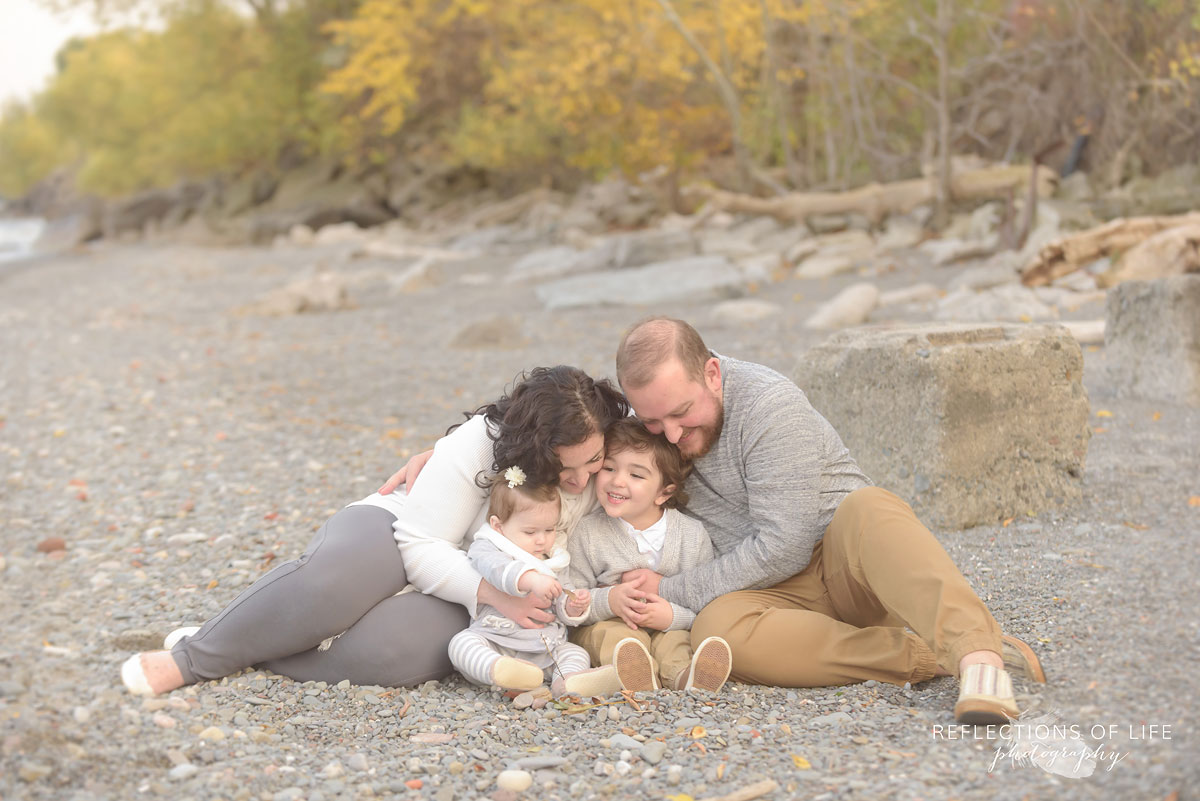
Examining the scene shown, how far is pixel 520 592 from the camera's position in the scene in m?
3.53

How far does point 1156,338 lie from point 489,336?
592 centimetres

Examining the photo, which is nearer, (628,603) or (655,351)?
(655,351)

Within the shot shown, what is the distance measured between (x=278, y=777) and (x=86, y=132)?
46.3 meters

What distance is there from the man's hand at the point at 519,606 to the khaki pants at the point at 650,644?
7.4 inches

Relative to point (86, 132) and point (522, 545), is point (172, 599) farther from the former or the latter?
point (86, 132)

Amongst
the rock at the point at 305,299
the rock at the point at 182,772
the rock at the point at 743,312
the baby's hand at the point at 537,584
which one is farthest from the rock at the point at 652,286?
the rock at the point at 182,772

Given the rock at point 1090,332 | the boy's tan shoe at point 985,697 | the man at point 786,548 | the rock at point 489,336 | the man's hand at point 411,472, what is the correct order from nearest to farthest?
the boy's tan shoe at point 985,697, the man at point 786,548, the man's hand at point 411,472, the rock at point 1090,332, the rock at point 489,336

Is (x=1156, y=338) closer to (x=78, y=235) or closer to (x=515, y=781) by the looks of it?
(x=515, y=781)

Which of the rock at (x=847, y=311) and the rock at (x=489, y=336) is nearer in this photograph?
the rock at (x=847, y=311)

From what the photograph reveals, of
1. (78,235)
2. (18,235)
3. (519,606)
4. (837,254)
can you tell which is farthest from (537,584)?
(18,235)

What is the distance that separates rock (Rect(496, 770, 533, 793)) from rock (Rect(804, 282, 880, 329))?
7.40 metres

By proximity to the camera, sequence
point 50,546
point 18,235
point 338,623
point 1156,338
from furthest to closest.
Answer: point 18,235, point 1156,338, point 50,546, point 338,623

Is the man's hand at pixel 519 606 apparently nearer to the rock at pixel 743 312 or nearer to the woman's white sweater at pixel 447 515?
the woman's white sweater at pixel 447 515

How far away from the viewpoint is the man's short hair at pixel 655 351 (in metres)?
3.51
